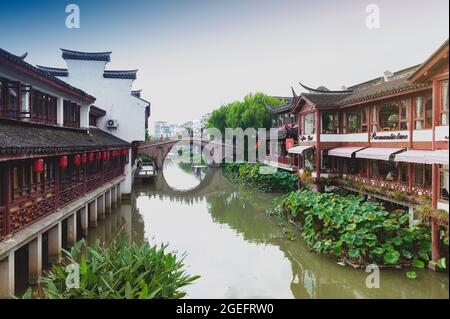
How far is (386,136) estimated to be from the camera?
12.6 meters

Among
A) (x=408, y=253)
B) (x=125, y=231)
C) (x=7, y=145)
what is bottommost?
(x=125, y=231)

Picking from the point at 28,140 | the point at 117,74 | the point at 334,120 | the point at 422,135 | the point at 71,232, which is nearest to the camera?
the point at 28,140

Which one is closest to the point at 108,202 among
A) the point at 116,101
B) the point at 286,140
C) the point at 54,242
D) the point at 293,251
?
the point at 116,101

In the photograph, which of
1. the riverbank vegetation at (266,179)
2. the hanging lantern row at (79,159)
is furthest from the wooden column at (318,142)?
the hanging lantern row at (79,159)

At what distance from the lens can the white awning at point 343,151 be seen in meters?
14.5

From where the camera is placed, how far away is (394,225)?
936 cm

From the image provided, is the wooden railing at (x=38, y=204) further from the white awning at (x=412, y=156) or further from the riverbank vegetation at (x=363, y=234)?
the white awning at (x=412, y=156)

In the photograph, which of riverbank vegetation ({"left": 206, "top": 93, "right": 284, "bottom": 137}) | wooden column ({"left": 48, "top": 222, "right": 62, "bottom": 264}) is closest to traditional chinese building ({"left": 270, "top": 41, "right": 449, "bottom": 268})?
wooden column ({"left": 48, "top": 222, "right": 62, "bottom": 264})

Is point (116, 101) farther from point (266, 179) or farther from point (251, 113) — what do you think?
point (251, 113)

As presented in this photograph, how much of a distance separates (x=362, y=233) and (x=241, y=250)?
392cm
